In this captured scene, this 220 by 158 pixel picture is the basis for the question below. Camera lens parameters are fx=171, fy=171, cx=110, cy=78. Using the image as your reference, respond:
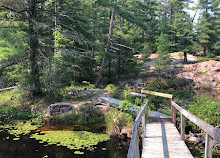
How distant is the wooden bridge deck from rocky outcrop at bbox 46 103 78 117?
16.9ft

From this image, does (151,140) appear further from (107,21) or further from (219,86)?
(107,21)

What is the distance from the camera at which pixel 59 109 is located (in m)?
10.0

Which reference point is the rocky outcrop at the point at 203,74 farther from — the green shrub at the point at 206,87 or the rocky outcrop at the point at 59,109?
the rocky outcrop at the point at 59,109

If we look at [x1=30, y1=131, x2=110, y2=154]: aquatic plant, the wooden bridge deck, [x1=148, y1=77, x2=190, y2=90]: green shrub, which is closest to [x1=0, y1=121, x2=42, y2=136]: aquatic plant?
[x1=30, y1=131, x2=110, y2=154]: aquatic plant

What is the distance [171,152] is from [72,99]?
28.8ft

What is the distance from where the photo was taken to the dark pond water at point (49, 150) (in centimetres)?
568

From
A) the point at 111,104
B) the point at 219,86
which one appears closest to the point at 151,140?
the point at 111,104

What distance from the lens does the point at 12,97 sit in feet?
39.3

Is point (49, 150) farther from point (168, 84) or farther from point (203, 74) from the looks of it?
point (203, 74)

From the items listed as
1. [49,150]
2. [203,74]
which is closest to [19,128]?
[49,150]

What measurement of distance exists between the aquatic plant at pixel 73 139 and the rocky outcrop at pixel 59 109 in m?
2.30

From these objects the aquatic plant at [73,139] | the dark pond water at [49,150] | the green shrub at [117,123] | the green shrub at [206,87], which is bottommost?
the dark pond water at [49,150]

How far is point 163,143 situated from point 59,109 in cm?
698

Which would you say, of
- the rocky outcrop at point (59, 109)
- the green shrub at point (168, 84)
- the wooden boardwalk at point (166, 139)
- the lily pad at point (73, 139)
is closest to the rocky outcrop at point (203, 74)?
the green shrub at point (168, 84)
